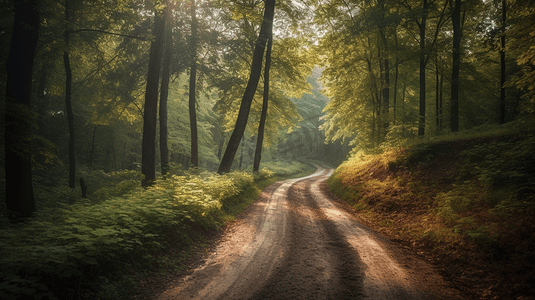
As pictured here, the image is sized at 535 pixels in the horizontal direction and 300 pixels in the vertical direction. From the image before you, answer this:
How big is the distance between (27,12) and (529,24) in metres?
14.4

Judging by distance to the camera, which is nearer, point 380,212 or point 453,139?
point 380,212

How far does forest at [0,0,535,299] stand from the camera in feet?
15.8

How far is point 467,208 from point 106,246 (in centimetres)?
865

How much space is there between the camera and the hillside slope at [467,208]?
14.9 ft

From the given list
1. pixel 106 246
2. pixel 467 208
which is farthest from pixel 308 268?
pixel 467 208

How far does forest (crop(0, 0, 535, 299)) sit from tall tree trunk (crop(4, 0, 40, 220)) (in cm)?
3

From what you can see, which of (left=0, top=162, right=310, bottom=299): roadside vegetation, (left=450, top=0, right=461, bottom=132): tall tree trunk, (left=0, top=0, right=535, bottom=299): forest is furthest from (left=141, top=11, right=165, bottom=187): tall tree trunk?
(left=450, top=0, right=461, bottom=132): tall tree trunk

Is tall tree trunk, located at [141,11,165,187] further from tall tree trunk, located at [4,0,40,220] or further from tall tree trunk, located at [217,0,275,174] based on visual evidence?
tall tree trunk, located at [217,0,275,174]

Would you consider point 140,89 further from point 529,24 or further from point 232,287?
point 529,24

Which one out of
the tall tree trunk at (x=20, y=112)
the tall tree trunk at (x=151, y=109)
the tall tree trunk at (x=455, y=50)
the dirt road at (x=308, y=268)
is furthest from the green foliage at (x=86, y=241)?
the tall tree trunk at (x=455, y=50)

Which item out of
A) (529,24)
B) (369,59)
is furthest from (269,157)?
(529,24)

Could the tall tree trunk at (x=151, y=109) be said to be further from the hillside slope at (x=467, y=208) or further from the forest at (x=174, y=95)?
the hillside slope at (x=467, y=208)

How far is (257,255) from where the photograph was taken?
555 centimetres

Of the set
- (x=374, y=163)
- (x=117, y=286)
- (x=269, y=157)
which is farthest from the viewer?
(x=269, y=157)
